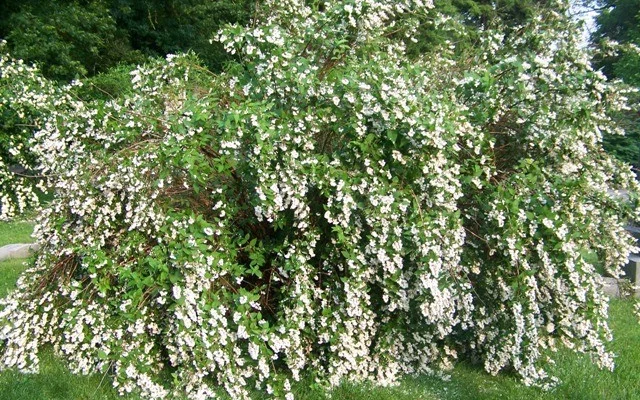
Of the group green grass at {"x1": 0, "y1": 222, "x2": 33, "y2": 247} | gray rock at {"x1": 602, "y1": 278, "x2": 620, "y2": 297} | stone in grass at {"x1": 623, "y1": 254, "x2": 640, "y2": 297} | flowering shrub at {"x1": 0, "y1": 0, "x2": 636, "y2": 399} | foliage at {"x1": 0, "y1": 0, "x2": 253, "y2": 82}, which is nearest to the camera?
flowering shrub at {"x1": 0, "y1": 0, "x2": 636, "y2": 399}

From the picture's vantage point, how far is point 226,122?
392cm

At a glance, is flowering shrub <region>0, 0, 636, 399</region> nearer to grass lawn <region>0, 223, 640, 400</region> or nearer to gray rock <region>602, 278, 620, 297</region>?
grass lawn <region>0, 223, 640, 400</region>

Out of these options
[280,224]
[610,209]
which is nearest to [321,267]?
[280,224]

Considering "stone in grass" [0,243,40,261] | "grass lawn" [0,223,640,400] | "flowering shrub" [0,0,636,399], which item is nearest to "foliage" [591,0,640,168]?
"flowering shrub" [0,0,636,399]

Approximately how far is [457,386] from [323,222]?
1.63 meters

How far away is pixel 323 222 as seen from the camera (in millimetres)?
4391

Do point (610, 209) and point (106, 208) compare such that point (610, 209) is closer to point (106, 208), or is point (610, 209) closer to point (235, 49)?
point (235, 49)

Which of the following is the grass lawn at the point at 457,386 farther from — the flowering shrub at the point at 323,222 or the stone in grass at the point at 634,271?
the stone in grass at the point at 634,271

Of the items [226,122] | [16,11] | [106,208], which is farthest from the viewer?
[16,11]

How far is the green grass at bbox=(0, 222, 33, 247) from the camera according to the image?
8.93 m

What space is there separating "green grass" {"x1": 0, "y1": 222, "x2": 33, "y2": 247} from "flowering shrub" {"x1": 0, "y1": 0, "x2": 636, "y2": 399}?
189 inches

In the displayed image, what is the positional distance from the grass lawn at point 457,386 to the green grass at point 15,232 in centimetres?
483

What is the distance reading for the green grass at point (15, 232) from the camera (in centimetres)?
893

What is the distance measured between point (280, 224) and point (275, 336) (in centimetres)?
75
